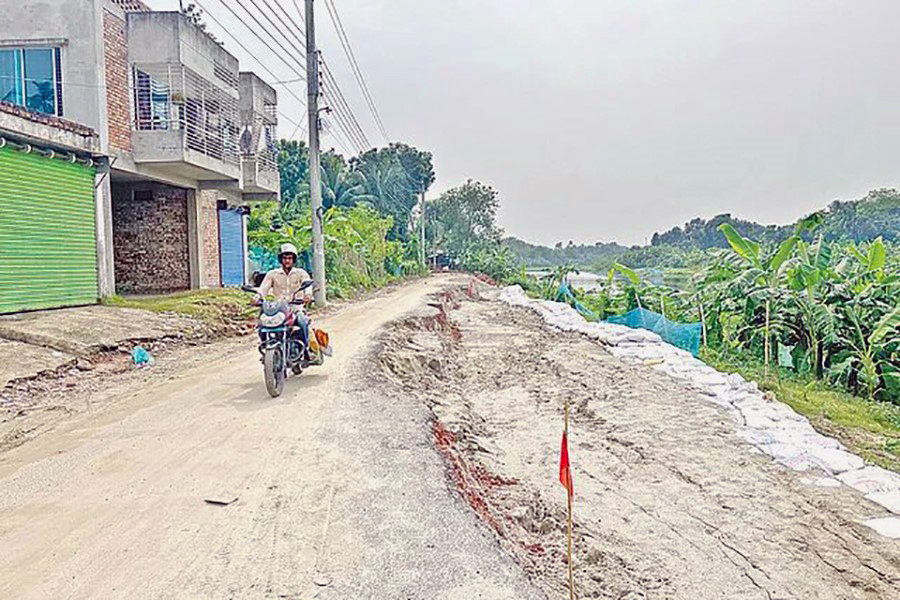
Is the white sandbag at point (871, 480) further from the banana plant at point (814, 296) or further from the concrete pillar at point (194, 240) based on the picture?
the concrete pillar at point (194, 240)

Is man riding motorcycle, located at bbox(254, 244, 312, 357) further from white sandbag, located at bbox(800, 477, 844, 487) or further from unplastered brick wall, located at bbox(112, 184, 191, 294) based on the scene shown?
unplastered brick wall, located at bbox(112, 184, 191, 294)

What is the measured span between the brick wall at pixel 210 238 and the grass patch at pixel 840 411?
15564mm

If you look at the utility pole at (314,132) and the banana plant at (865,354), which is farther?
the utility pole at (314,132)

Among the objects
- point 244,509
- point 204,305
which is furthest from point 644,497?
point 204,305

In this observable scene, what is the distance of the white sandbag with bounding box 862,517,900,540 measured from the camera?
18.8 feet

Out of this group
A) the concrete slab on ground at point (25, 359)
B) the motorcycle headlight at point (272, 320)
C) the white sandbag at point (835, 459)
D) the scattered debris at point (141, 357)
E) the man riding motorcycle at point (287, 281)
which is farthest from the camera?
the scattered debris at point (141, 357)

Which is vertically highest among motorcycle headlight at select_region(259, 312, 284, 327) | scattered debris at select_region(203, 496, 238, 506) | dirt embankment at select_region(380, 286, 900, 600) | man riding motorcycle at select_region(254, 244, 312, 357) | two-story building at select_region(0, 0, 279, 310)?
two-story building at select_region(0, 0, 279, 310)

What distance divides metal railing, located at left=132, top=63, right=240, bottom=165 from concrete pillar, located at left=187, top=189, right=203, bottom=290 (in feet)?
5.90

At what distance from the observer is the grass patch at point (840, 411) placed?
840cm

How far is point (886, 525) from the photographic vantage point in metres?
5.88

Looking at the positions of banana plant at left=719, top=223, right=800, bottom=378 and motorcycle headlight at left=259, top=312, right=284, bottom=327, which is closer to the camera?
motorcycle headlight at left=259, top=312, right=284, bottom=327

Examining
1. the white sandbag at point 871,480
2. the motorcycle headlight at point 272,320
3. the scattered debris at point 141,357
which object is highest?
the motorcycle headlight at point 272,320

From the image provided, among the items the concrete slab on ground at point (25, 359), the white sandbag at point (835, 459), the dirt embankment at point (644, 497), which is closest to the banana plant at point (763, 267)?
the dirt embankment at point (644, 497)

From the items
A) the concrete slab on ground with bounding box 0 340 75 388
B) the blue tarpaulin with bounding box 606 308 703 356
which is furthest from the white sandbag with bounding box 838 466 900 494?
the concrete slab on ground with bounding box 0 340 75 388
